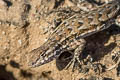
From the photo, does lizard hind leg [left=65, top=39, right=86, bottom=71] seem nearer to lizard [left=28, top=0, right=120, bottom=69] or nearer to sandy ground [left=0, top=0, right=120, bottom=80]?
lizard [left=28, top=0, right=120, bottom=69]

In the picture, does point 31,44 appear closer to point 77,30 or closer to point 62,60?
point 62,60

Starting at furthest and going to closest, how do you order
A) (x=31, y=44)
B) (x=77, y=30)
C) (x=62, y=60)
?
(x=31, y=44), (x=62, y=60), (x=77, y=30)

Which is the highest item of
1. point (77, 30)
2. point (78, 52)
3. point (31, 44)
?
point (31, 44)

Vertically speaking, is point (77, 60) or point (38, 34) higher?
point (38, 34)

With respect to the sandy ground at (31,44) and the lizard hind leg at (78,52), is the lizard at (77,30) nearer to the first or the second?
the lizard hind leg at (78,52)

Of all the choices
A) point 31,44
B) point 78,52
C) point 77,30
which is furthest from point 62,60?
point 31,44

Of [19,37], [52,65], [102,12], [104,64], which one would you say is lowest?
[104,64]

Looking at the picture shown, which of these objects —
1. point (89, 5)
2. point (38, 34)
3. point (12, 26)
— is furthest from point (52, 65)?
point (89, 5)

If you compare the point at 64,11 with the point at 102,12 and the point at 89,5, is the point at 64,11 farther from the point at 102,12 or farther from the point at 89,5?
the point at 102,12

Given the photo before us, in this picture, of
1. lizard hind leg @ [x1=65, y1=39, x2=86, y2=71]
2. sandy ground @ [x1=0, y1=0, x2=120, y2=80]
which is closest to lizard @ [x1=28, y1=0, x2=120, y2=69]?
lizard hind leg @ [x1=65, y1=39, x2=86, y2=71]
